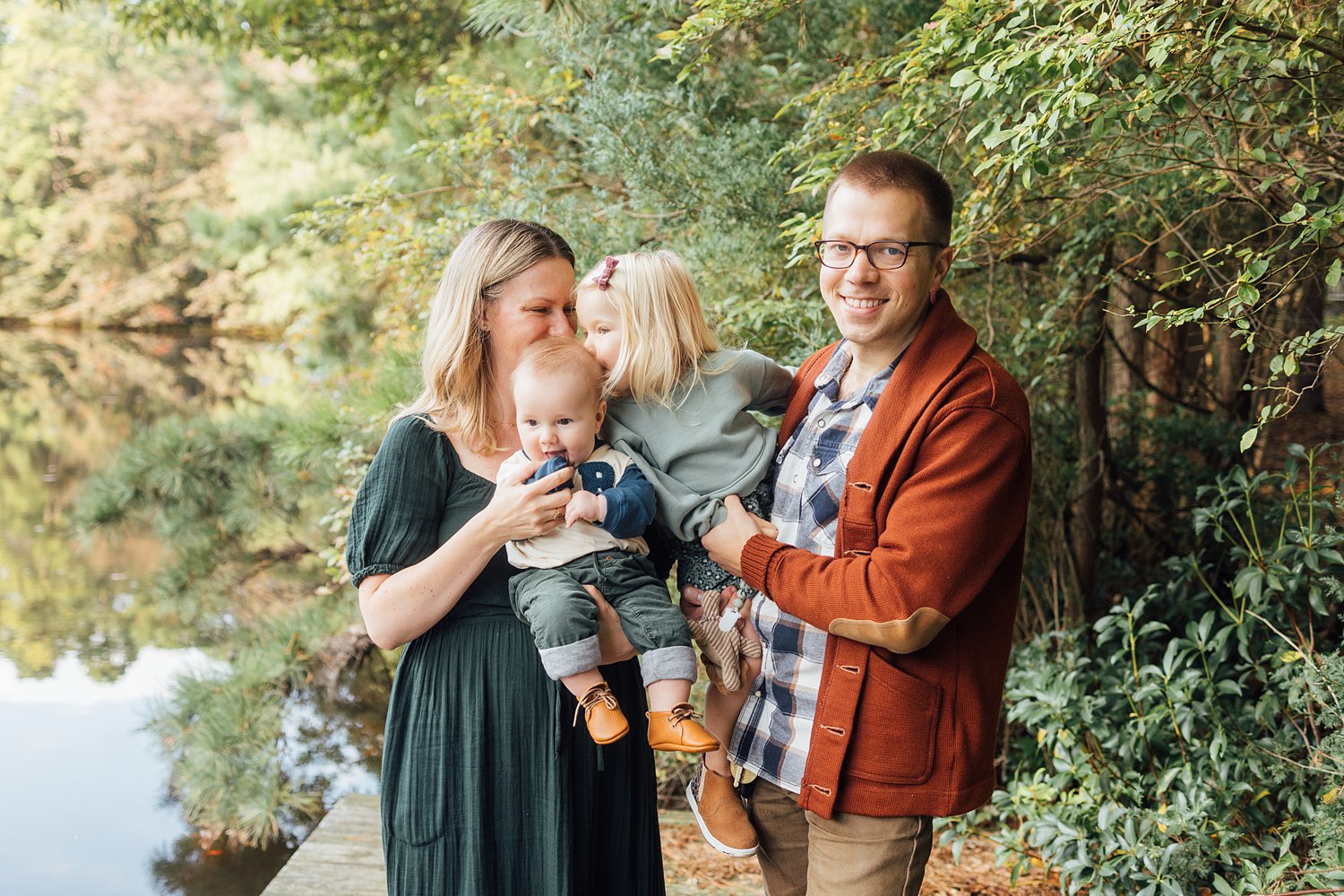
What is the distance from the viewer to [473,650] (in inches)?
71.1

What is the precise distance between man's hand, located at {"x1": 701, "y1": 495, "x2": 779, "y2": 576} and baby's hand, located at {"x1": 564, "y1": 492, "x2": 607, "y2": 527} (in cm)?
19

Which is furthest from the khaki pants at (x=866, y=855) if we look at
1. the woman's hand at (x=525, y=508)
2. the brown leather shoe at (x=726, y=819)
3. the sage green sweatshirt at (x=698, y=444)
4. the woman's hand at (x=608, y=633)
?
the woman's hand at (x=525, y=508)

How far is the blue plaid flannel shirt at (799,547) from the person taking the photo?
1.73m

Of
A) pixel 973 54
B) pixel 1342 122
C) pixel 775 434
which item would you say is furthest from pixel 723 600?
pixel 1342 122

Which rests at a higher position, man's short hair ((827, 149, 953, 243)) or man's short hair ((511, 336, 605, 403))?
man's short hair ((827, 149, 953, 243))

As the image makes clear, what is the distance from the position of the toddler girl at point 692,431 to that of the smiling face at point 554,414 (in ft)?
0.38

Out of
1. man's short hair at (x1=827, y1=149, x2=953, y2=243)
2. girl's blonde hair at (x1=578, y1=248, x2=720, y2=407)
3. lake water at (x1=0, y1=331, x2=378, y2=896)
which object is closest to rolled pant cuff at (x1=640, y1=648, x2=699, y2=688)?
girl's blonde hair at (x1=578, y1=248, x2=720, y2=407)

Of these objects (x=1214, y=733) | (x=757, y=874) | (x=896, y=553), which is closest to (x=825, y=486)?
(x=896, y=553)

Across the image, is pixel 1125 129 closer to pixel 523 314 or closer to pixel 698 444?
pixel 698 444

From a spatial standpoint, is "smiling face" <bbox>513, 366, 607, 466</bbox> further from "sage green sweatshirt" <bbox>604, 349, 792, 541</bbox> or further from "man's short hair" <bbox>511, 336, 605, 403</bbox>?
"sage green sweatshirt" <bbox>604, 349, 792, 541</bbox>

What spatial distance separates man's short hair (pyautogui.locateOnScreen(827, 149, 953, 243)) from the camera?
161cm

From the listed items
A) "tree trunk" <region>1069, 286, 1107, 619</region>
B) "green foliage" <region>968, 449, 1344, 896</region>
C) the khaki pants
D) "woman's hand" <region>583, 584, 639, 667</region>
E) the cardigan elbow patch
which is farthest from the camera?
"tree trunk" <region>1069, 286, 1107, 619</region>

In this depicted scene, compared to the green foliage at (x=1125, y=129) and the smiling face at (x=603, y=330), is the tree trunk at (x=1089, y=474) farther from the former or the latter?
the smiling face at (x=603, y=330)

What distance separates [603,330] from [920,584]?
749 millimetres
